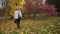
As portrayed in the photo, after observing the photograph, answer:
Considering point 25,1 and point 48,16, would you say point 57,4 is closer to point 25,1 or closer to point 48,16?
point 48,16

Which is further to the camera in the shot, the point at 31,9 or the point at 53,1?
the point at 53,1

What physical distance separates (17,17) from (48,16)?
10.9 m

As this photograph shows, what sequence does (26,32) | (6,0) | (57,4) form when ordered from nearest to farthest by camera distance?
(26,32), (6,0), (57,4)

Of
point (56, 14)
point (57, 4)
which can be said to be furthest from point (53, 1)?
point (56, 14)

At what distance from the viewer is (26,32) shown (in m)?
15.1

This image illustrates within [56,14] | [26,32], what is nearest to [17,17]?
[26,32]

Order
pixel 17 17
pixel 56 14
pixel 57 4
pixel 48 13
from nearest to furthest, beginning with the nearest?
pixel 17 17 → pixel 48 13 → pixel 56 14 → pixel 57 4

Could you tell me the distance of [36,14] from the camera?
86.1 feet

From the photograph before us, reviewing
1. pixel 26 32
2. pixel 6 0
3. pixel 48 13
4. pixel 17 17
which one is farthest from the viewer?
pixel 48 13

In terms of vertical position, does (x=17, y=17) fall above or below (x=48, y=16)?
above

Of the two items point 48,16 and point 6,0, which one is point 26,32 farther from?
point 48,16

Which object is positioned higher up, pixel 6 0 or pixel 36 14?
pixel 6 0

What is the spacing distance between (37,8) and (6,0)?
11.1 ft

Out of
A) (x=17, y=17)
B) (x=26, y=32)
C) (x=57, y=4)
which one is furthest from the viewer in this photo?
(x=57, y=4)
